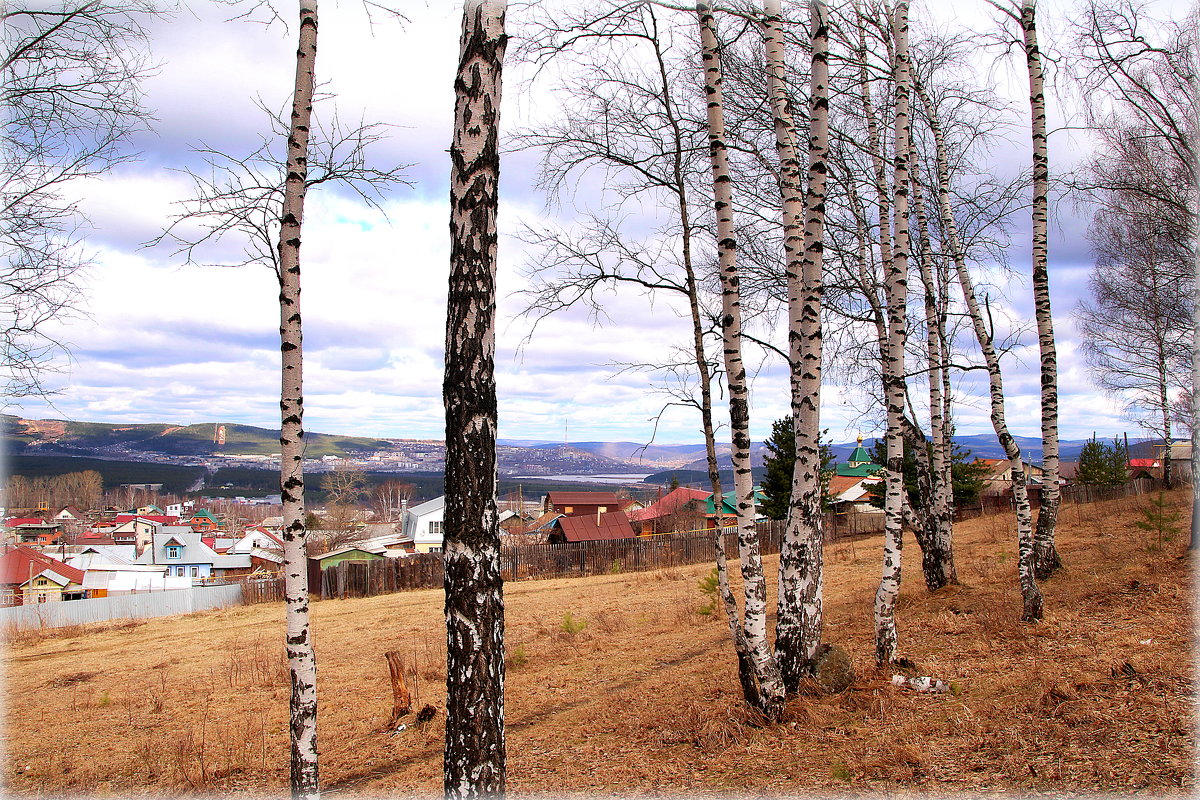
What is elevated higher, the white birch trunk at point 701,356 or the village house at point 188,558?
the white birch trunk at point 701,356

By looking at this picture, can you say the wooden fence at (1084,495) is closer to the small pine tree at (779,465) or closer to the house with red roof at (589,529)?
the small pine tree at (779,465)

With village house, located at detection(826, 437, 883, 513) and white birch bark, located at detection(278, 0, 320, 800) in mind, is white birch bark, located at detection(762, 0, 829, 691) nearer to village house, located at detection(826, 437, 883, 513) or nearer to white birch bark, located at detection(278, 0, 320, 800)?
white birch bark, located at detection(278, 0, 320, 800)

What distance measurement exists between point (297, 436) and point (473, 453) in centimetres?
157

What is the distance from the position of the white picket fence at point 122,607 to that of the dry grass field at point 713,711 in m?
13.5

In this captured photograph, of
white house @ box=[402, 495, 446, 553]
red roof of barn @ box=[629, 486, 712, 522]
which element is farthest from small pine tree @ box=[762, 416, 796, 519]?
white house @ box=[402, 495, 446, 553]

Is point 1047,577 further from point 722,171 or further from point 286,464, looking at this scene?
point 286,464

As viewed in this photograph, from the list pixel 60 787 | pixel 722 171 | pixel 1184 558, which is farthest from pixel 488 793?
pixel 1184 558

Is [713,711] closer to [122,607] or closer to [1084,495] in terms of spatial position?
[122,607]

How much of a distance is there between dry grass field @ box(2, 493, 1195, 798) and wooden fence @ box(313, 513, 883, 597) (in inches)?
493

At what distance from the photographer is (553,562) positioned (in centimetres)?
2659

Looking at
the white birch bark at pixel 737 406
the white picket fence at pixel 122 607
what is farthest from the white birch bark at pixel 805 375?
the white picket fence at pixel 122 607

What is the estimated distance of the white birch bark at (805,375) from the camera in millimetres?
5660

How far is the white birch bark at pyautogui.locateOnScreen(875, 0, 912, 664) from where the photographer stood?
615 centimetres

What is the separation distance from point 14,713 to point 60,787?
15.3 feet
